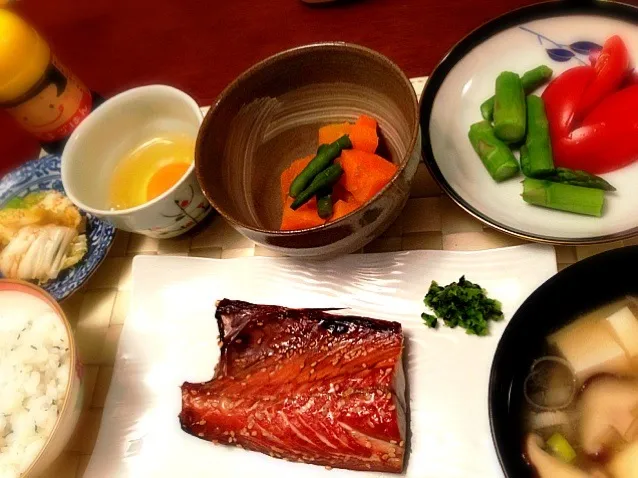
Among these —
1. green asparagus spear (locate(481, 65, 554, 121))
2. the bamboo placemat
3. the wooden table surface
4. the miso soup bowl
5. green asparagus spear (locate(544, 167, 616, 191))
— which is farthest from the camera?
the wooden table surface

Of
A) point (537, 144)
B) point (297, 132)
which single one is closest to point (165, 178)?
point (297, 132)

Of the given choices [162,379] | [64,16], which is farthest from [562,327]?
[64,16]

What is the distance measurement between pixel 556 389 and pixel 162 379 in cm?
94

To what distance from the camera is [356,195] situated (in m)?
1.46

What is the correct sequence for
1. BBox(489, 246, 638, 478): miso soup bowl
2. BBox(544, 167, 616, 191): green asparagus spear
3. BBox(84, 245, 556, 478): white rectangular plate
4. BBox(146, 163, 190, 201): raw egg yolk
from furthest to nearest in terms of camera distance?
BBox(146, 163, 190, 201): raw egg yolk, BBox(544, 167, 616, 191): green asparagus spear, BBox(84, 245, 556, 478): white rectangular plate, BBox(489, 246, 638, 478): miso soup bowl

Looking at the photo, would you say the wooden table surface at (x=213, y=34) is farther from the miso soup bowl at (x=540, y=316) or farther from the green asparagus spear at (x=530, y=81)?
the miso soup bowl at (x=540, y=316)

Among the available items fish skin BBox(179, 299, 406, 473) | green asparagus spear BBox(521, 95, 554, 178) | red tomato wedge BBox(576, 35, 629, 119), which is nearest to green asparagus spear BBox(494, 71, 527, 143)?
green asparagus spear BBox(521, 95, 554, 178)

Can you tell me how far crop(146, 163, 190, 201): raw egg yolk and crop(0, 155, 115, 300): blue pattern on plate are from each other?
6.2 inches

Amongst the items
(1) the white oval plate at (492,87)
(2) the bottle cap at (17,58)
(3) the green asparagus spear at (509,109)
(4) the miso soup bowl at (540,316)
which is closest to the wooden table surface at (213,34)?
(1) the white oval plate at (492,87)

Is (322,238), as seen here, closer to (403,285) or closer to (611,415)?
(403,285)

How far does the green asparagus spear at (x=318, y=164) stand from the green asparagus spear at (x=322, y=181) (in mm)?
14

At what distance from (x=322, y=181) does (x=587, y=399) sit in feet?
2.56

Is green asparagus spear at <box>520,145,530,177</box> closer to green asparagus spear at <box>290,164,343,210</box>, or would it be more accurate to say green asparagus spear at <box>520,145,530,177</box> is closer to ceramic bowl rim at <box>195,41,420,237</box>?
ceramic bowl rim at <box>195,41,420,237</box>

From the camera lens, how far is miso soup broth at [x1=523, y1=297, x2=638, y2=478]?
1.16m
